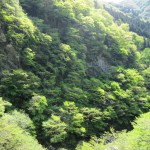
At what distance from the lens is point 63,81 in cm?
4912

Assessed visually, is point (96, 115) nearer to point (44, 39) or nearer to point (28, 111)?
point (28, 111)

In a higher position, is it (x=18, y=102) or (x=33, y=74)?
(x=33, y=74)

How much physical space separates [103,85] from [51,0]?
2613 cm

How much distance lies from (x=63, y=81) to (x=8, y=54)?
481 inches

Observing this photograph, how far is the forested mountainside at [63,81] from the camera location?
119 feet

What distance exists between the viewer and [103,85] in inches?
2073

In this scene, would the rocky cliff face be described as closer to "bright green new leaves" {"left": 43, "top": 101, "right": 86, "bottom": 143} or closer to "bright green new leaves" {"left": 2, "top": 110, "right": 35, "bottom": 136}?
"bright green new leaves" {"left": 2, "top": 110, "right": 35, "bottom": 136}

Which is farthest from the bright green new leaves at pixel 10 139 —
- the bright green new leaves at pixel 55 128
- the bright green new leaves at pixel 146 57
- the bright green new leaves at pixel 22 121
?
the bright green new leaves at pixel 146 57

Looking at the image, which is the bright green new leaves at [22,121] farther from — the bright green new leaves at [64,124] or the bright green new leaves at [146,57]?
the bright green new leaves at [146,57]

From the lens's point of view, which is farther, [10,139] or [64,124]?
[64,124]

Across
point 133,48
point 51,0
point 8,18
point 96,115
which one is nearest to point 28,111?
point 96,115

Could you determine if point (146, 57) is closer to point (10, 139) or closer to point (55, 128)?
point (55, 128)

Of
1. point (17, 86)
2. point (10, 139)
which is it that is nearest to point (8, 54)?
point (17, 86)

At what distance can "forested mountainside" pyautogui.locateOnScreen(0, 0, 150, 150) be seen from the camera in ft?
119
